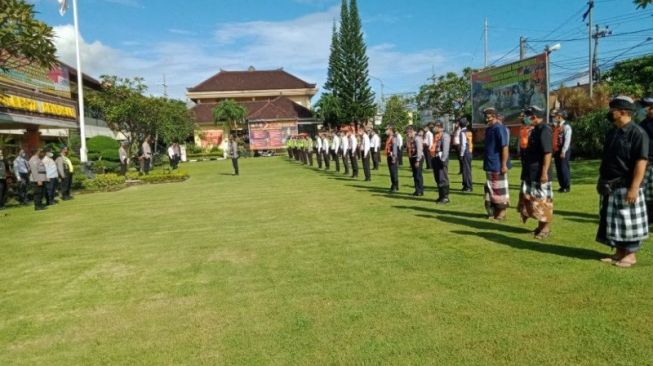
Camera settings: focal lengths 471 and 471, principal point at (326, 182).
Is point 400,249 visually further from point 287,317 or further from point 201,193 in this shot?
point 201,193

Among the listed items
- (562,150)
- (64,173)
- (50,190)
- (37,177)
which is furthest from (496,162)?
(64,173)

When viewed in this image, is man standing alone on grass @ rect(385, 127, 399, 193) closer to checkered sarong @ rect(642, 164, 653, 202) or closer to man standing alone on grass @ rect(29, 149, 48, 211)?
checkered sarong @ rect(642, 164, 653, 202)

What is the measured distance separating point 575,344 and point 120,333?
3.47 meters

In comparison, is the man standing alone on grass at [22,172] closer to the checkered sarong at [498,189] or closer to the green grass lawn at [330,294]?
the green grass lawn at [330,294]

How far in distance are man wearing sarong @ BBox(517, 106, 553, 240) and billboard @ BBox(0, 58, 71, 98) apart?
55.0ft

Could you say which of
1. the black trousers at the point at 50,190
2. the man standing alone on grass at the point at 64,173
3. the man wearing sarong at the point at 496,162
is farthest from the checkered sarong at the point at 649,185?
the man standing alone on grass at the point at 64,173

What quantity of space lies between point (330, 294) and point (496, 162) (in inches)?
161

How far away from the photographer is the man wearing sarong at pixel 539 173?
5.97 meters

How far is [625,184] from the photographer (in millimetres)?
4789

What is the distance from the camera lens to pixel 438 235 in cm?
672

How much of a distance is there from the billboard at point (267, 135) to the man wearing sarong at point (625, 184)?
38618mm

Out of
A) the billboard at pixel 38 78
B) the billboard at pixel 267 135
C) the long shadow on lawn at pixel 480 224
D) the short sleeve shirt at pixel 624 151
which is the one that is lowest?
the long shadow on lawn at pixel 480 224

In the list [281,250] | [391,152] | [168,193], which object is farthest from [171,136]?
[281,250]

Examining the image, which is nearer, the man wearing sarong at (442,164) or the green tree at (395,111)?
the man wearing sarong at (442,164)
